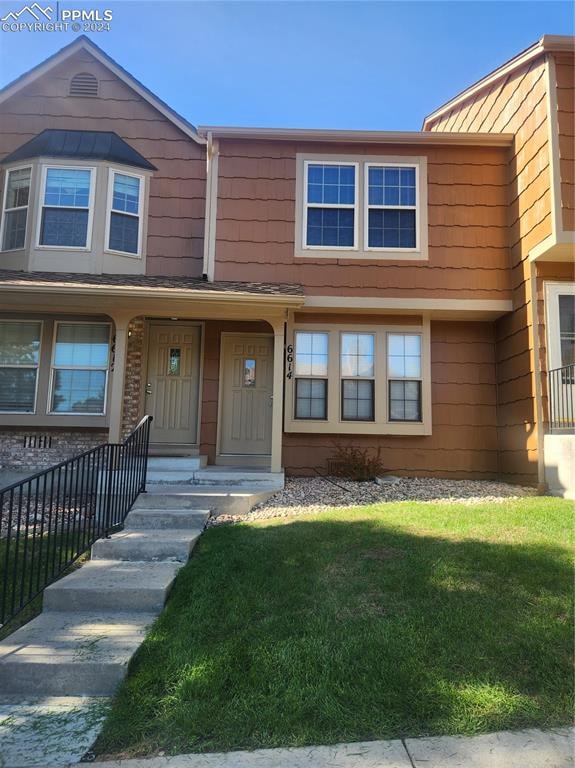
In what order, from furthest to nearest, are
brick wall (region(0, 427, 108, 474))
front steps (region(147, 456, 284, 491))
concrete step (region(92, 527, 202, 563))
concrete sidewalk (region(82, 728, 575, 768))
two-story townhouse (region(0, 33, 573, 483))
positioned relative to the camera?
two-story townhouse (region(0, 33, 573, 483)) < brick wall (region(0, 427, 108, 474)) < front steps (region(147, 456, 284, 491)) < concrete step (region(92, 527, 202, 563)) < concrete sidewalk (region(82, 728, 575, 768))

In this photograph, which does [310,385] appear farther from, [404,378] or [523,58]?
[523,58]

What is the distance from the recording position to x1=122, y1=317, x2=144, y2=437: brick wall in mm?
8188

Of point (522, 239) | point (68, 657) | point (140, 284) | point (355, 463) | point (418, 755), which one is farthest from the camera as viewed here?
point (355, 463)

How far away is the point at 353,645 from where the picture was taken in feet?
9.27

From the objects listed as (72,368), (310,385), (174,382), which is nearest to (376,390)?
(310,385)

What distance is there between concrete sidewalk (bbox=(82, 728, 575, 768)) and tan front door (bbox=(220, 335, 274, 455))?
6.27 metres

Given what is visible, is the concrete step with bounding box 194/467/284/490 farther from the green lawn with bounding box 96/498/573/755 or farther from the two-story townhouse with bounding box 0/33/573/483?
the green lawn with bounding box 96/498/573/755

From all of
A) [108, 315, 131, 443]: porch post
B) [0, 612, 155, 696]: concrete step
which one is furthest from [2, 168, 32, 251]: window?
[0, 612, 155, 696]: concrete step

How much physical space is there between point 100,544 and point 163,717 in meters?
2.50

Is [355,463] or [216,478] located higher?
[355,463]

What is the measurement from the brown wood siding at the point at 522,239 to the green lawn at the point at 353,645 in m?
3.41

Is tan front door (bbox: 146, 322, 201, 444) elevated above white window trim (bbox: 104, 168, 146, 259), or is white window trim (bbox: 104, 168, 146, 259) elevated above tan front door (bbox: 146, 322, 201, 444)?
white window trim (bbox: 104, 168, 146, 259)

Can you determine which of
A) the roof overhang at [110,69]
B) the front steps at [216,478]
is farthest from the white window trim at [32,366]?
the roof overhang at [110,69]

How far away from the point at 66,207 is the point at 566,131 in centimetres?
770
